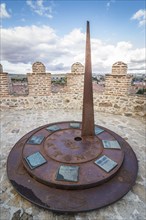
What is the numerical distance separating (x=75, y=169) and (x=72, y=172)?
0.07 metres

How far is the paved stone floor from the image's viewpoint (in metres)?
1.74

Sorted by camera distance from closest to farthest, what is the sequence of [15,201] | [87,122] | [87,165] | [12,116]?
[15,201]
[87,165]
[87,122]
[12,116]

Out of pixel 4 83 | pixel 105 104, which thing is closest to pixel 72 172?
pixel 105 104

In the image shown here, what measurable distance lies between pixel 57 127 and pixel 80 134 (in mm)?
634

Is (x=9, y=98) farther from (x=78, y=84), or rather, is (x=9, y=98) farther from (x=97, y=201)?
(x=97, y=201)

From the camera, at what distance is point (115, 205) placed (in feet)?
6.13

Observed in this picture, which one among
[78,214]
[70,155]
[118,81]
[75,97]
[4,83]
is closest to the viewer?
[78,214]

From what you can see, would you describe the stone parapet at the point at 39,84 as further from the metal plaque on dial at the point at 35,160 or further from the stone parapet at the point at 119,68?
the metal plaque on dial at the point at 35,160

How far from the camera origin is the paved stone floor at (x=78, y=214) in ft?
5.71

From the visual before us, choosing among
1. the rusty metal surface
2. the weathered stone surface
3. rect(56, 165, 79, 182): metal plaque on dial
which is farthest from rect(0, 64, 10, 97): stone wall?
rect(56, 165, 79, 182): metal plaque on dial

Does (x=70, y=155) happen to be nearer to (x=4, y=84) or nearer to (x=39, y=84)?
(x=39, y=84)

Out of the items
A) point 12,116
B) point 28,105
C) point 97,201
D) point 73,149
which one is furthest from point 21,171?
point 28,105

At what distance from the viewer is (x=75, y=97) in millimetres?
5785

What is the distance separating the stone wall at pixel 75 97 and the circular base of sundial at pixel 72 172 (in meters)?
2.72
